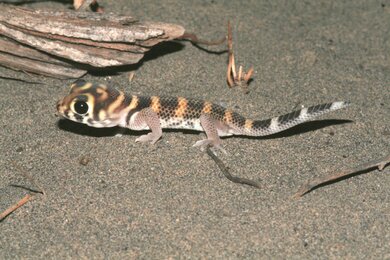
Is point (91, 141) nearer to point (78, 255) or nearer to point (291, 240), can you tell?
point (78, 255)

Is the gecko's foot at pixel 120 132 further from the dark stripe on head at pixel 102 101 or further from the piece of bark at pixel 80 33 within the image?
the piece of bark at pixel 80 33

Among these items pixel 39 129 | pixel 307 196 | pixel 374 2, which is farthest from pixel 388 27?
pixel 39 129

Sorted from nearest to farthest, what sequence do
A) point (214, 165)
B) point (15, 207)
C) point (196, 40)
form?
point (15, 207)
point (214, 165)
point (196, 40)

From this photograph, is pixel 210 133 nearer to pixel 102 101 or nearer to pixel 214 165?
pixel 214 165

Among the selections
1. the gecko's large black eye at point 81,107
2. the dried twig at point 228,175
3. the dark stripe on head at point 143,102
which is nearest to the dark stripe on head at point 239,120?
the dried twig at point 228,175

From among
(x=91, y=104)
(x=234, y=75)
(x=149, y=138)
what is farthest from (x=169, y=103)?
(x=234, y=75)

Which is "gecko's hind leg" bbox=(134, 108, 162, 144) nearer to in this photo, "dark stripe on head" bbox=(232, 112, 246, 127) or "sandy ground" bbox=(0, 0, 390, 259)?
"sandy ground" bbox=(0, 0, 390, 259)

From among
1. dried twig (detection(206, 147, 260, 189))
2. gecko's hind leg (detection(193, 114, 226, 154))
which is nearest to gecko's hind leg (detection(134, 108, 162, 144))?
gecko's hind leg (detection(193, 114, 226, 154))
